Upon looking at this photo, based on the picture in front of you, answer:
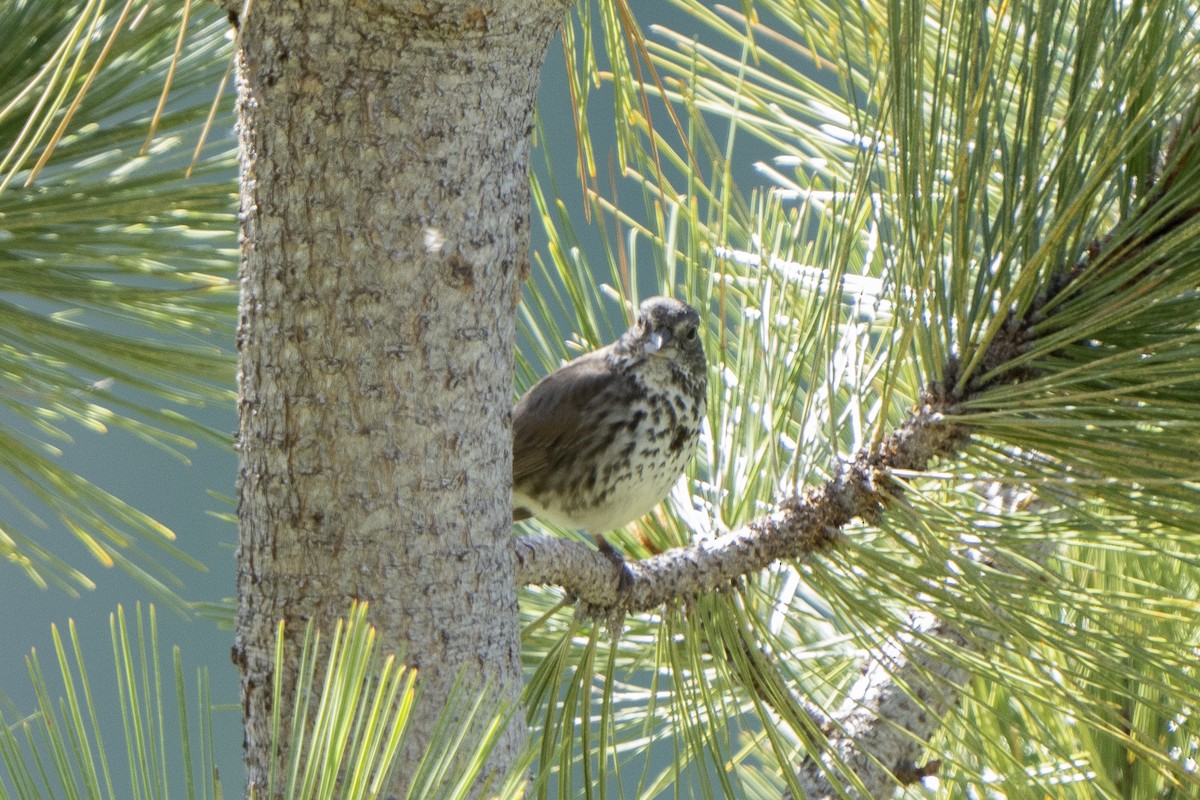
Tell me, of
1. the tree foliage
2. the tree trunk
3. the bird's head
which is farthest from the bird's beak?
the tree trunk

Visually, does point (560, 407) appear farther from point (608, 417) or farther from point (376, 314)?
point (376, 314)

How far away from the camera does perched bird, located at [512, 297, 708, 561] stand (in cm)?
139

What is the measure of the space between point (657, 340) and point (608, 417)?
0.37 ft

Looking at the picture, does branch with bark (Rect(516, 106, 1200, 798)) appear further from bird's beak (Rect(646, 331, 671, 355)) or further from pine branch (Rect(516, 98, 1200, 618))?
bird's beak (Rect(646, 331, 671, 355))

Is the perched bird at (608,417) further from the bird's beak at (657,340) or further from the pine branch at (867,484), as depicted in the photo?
the pine branch at (867,484)

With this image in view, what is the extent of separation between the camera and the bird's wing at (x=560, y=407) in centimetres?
148

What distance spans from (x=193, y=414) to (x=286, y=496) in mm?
3309

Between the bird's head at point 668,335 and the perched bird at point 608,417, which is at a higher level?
the bird's head at point 668,335

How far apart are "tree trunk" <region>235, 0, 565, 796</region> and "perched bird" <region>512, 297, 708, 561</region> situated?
679 mm

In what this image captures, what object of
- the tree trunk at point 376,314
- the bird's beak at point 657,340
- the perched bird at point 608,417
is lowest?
the perched bird at point 608,417

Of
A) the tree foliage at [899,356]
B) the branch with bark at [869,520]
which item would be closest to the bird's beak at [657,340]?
the tree foliage at [899,356]

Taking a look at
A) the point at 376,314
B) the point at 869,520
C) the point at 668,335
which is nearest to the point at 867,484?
the point at 869,520

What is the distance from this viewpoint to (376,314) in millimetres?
662

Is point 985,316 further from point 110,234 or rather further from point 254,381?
point 110,234
